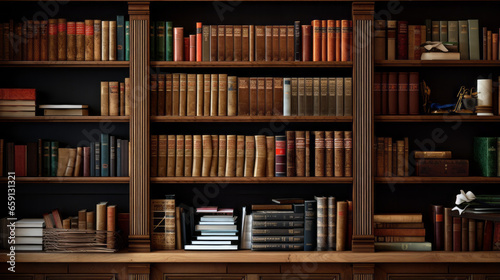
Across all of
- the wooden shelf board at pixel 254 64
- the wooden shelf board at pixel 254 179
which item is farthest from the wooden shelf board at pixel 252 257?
the wooden shelf board at pixel 254 64

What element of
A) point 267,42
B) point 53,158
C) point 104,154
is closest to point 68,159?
point 53,158

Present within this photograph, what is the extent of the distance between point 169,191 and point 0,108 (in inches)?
48.1

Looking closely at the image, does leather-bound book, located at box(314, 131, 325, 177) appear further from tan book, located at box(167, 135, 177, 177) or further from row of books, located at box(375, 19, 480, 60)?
tan book, located at box(167, 135, 177, 177)

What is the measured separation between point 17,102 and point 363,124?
2233 mm

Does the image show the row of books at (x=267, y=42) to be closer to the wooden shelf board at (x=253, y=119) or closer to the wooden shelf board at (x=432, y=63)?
the wooden shelf board at (x=432, y=63)

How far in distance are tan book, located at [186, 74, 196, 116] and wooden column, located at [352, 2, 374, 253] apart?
102 cm

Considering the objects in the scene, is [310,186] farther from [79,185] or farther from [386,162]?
[79,185]

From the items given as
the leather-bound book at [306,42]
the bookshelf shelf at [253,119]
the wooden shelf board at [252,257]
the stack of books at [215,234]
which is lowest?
the wooden shelf board at [252,257]

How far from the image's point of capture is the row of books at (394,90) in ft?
10.3

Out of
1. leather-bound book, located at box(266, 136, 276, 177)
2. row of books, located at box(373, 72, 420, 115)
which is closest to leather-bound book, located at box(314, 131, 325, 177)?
leather-bound book, located at box(266, 136, 276, 177)

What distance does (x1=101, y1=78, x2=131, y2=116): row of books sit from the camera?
3104mm

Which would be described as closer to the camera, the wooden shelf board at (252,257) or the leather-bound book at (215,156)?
the wooden shelf board at (252,257)

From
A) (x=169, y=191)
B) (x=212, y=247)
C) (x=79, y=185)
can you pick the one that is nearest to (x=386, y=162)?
(x=212, y=247)

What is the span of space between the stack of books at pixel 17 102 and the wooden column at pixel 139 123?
2.24ft
